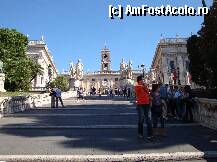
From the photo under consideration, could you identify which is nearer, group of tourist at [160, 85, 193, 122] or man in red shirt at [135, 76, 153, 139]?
man in red shirt at [135, 76, 153, 139]

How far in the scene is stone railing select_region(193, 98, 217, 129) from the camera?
13695 mm

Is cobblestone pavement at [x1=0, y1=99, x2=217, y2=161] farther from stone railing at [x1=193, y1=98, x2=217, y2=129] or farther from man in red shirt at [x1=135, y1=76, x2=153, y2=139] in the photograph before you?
man in red shirt at [x1=135, y1=76, x2=153, y2=139]

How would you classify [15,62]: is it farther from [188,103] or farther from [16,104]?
[188,103]

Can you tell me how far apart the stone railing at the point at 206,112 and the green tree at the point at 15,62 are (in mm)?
40700

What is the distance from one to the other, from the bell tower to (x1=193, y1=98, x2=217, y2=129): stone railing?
401 ft

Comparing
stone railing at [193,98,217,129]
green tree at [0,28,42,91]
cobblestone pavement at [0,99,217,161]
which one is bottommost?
cobblestone pavement at [0,99,217,161]

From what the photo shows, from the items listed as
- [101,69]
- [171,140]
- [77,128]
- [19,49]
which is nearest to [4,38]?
[19,49]

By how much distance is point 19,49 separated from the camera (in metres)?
60.3

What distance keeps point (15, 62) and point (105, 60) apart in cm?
8522

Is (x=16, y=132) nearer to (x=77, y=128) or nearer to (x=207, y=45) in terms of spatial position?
(x=77, y=128)

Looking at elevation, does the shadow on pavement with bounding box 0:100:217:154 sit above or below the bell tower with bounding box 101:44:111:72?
below

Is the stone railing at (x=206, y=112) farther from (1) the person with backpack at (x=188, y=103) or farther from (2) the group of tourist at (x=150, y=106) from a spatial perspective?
(2) the group of tourist at (x=150, y=106)

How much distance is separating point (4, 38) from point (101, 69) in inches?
3279

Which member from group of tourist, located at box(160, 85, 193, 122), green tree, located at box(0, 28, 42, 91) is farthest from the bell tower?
group of tourist, located at box(160, 85, 193, 122)
